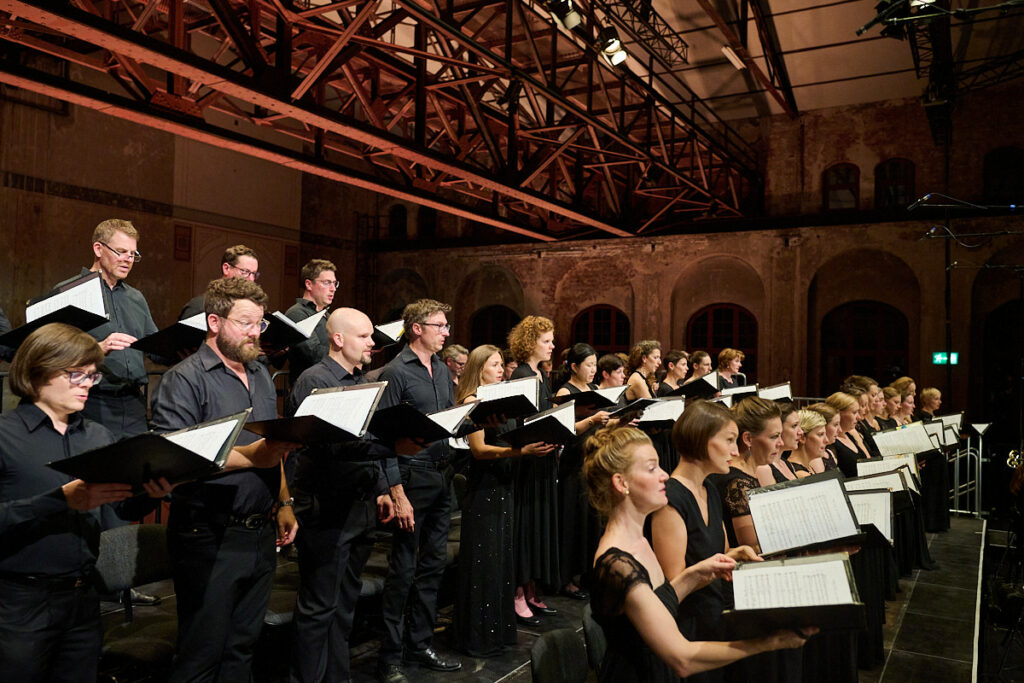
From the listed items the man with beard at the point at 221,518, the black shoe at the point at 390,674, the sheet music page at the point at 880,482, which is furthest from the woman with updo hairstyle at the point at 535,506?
the man with beard at the point at 221,518

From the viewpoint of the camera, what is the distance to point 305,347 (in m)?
4.41

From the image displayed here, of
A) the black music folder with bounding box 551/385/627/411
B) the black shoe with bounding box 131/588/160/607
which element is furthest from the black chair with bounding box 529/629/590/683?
the black shoe with bounding box 131/588/160/607

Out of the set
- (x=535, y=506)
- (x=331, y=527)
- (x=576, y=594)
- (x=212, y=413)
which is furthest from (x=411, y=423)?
(x=576, y=594)

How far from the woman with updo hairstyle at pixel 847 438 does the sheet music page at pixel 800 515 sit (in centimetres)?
266

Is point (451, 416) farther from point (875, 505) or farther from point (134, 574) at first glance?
point (875, 505)

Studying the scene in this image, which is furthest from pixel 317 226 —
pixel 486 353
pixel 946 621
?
pixel 946 621

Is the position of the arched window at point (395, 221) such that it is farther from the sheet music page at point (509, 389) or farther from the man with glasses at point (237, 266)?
the sheet music page at point (509, 389)

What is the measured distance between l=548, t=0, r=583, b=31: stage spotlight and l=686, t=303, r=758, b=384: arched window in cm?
893

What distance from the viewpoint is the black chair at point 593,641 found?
2447mm

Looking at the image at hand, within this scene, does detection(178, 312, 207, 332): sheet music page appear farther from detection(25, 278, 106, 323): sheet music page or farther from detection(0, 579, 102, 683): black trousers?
detection(0, 579, 102, 683): black trousers

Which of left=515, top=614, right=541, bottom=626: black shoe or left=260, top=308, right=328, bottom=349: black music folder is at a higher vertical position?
left=260, top=308, right=328, bottom=349: black music folder

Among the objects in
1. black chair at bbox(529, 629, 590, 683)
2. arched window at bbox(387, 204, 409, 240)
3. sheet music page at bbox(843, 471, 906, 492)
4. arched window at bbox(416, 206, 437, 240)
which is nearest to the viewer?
black chair at bbox(529, 629, 590, 683)

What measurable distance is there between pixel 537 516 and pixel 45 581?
300cm

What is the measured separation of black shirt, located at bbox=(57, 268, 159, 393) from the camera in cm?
371
